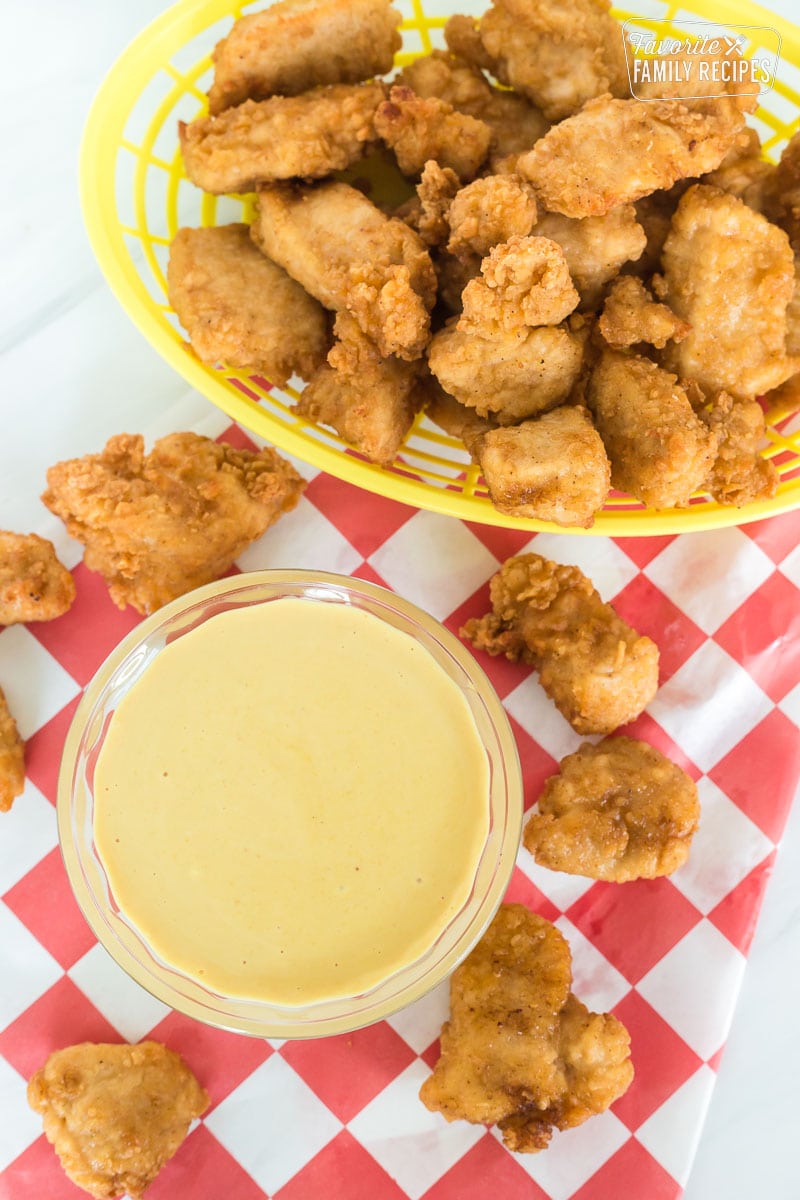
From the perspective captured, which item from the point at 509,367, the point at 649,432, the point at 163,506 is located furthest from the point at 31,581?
the point at 649,432

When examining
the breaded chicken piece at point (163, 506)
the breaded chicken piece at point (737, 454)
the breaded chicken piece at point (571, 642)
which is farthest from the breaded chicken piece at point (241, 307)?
the breaded chicken piece at point (737, 454)

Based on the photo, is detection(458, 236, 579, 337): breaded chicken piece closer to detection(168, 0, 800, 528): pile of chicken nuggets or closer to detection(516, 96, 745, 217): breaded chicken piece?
detection(168, 0, 800, 528): pile of chicken nuggets

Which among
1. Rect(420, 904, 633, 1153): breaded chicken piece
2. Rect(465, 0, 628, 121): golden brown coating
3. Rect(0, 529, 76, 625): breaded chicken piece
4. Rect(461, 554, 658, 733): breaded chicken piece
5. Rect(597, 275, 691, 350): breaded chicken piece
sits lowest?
Rect(420, 904, 633, 1153): breaded chicken piece

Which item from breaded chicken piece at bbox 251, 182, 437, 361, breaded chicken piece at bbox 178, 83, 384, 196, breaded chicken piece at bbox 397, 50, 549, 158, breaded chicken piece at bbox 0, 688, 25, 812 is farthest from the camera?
breaded chicken piece at bbox 0, 688, 25, 812

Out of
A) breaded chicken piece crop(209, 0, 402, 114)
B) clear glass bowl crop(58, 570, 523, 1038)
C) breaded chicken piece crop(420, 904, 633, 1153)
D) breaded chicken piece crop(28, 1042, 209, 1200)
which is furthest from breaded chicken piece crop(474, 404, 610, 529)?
breaded chicken piece crop(28, 1042, 209, 1200)

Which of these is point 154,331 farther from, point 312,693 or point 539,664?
point 539,664

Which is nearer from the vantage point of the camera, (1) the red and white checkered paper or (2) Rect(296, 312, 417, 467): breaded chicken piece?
(2) Rect(296, 312, 417, 467): breaded chicken piece

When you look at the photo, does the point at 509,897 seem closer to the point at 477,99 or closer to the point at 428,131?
the point at 428,131

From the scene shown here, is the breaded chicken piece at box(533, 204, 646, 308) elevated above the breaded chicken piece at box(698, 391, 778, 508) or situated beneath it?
elevated above

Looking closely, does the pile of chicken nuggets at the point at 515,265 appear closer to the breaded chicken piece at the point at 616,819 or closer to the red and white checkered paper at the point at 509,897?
the red and white checkered paper at the point at 509,897
